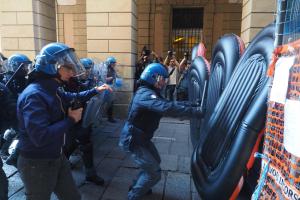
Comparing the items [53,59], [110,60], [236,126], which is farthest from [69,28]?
[236,126]

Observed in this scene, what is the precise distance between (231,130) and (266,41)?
2.70 feet

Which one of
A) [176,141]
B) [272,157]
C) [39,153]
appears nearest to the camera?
[272,157]

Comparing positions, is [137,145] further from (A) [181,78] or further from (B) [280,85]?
(A) [181,78]

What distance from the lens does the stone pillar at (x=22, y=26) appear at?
7852mm

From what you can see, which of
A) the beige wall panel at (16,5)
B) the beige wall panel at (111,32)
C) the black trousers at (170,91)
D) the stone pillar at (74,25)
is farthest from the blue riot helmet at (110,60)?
the stone pillar at (74,25)

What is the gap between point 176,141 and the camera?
18.6 ft

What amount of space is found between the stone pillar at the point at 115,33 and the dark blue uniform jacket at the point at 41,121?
5.40 metres

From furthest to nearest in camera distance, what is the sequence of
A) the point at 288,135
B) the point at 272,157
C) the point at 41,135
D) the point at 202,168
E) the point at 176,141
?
1. the point at 176,141
2. the point at 202,168
3. the point at 41,135
4. the point at 272,157
5. the point at 288,135

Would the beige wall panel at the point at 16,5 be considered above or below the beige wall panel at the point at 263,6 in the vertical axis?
above

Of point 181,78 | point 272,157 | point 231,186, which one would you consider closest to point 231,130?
point 231,186

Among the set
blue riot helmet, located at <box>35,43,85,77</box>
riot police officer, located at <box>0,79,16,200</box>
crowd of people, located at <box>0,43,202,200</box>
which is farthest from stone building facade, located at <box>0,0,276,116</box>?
blue riot helmet, located at <box>35,43,85,77</box>

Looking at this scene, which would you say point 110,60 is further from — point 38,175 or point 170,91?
point 38,175

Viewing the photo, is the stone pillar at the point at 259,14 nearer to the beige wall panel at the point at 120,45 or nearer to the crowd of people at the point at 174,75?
the crowd of people at the point at 174,75

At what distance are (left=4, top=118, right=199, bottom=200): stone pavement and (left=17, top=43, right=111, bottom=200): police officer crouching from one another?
1412 millimetres
